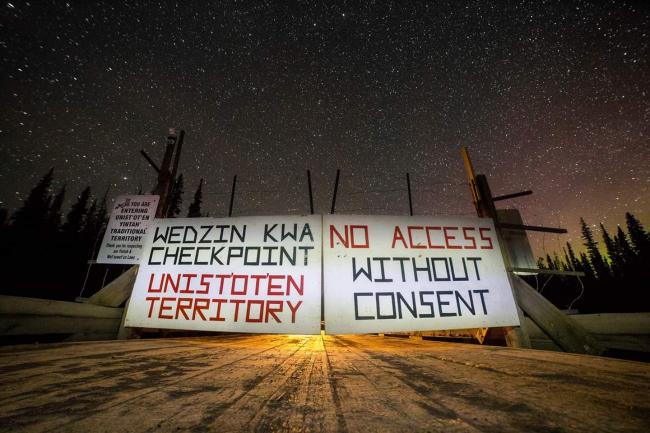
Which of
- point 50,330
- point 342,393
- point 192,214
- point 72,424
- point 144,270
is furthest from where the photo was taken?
point 192,214

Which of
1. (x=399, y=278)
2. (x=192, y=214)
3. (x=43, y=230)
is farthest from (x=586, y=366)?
(x=43, y=230)

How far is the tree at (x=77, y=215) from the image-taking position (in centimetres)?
3747

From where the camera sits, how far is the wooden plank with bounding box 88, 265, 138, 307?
374 centimetres

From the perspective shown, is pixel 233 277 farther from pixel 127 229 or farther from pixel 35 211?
pixel 35 211

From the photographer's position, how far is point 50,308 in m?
2.96

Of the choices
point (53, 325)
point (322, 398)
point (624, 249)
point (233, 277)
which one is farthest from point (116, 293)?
point (624, 249)

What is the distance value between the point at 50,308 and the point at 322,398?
149 inches

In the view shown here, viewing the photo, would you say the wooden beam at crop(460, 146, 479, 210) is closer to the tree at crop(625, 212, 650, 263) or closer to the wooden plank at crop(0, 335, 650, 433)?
the wooden plank at crop(0, 335, 650, 433)

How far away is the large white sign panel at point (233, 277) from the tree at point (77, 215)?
46971mm

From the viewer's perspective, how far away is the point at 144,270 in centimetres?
394

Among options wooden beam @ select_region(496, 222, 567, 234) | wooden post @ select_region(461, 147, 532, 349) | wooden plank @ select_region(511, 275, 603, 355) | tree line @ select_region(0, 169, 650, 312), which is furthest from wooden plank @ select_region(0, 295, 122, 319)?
tree line @ select_region(0, 169, 650, 312)

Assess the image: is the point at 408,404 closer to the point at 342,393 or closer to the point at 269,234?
the point at 342,393

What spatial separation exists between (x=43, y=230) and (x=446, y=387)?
50.2 m

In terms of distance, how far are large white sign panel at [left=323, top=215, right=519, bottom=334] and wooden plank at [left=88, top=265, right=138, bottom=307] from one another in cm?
310
